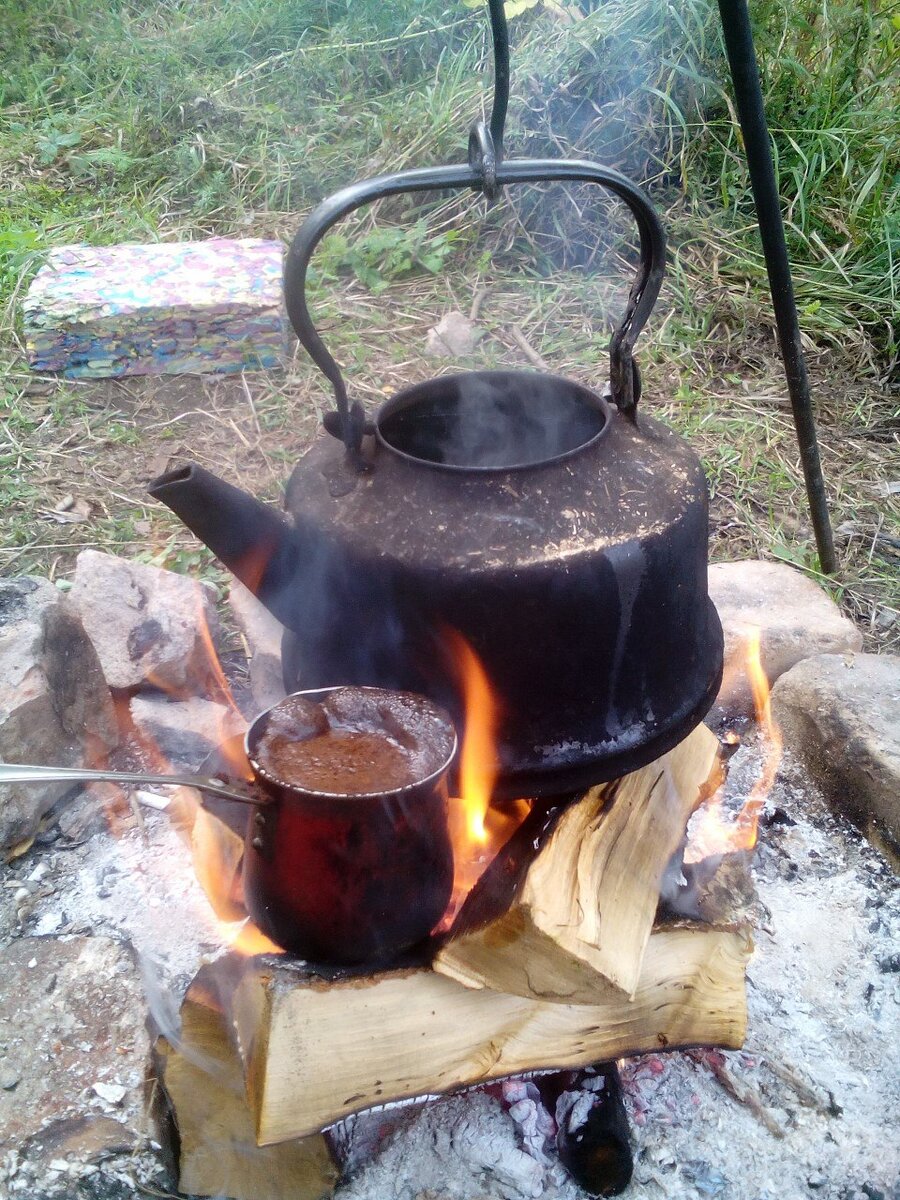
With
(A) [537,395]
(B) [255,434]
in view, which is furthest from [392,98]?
(A) [537,395]

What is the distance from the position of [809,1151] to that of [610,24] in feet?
14.3

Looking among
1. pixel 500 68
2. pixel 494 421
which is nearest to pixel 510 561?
pixel 494 421

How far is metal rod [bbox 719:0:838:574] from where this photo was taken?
5.97 feet

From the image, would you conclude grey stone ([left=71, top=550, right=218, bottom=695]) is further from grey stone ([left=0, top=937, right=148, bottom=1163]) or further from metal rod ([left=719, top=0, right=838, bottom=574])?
metal rod ([left=719, top=0, right=838, bottom=574])

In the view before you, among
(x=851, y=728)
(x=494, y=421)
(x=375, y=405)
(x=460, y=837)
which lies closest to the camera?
(x=460, y=837)

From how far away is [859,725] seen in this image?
200 cm

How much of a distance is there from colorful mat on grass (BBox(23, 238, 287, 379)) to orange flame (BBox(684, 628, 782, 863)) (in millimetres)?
2385

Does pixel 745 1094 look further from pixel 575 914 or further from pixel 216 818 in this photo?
pixel 216 818

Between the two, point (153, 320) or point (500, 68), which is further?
point (153, 320)

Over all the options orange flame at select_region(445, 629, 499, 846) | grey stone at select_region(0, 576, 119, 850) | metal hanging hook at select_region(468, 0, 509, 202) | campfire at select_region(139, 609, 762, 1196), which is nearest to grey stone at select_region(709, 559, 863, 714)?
campfire at select_region(139, 609, 762, 1196)

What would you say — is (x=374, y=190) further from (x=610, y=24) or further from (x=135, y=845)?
(x=610, y=24)

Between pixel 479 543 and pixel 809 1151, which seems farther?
pixel 809 1151

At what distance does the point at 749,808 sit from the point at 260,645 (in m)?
1.14

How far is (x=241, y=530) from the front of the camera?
1.55m
